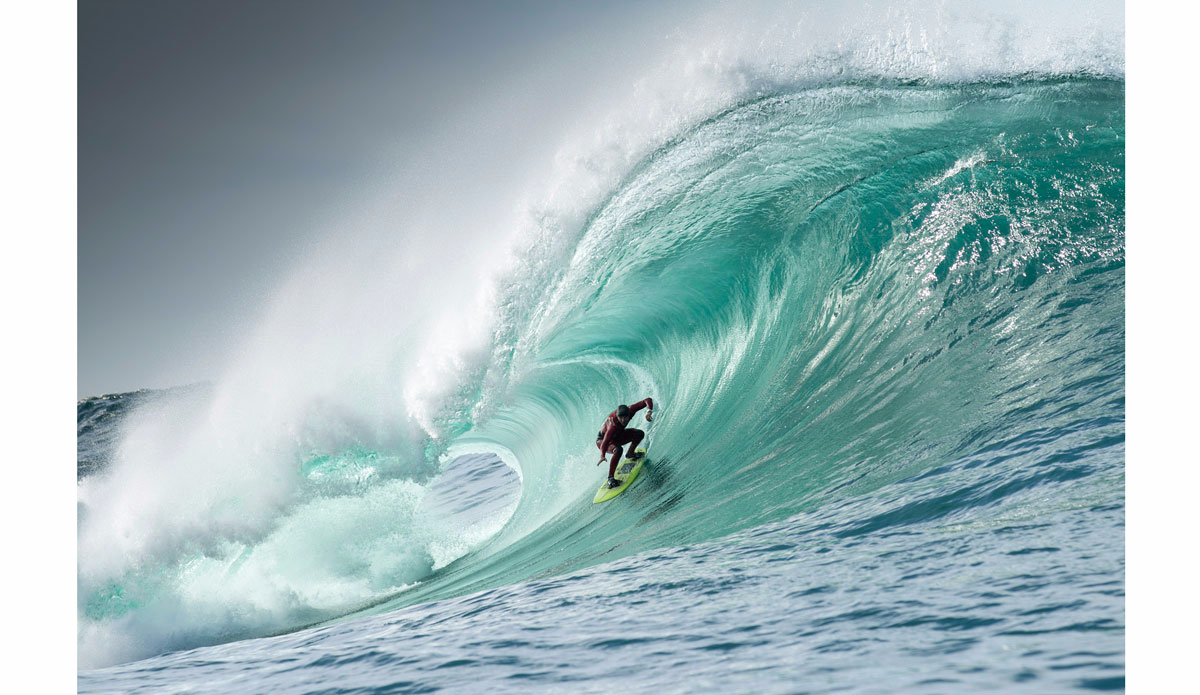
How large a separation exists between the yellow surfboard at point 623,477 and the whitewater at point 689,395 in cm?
10

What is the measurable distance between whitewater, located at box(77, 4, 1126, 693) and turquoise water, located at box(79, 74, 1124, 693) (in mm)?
27

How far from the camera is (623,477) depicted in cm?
593

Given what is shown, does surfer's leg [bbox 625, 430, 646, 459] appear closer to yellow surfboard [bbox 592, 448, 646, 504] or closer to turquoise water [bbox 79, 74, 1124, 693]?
yellow surfboard [bbox 592, 448, 646, 504]

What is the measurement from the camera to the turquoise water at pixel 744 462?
2568mm

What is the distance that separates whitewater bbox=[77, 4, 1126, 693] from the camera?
316 centimetres

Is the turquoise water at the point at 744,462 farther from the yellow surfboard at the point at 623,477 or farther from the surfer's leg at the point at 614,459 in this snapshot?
the surfer's leg at the point at 614,459

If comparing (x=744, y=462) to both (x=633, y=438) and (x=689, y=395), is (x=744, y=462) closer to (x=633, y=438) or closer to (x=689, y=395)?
(x=633, y=438)

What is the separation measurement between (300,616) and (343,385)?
2.11 m

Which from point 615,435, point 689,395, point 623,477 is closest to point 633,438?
point 615,435

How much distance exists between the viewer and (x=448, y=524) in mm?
9047

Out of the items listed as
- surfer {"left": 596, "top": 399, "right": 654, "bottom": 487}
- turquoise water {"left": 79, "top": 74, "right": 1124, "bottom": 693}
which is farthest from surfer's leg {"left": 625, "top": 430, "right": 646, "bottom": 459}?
turquoise water {"left": 79, "top": 74, "right": 1124, "bottom": 693}

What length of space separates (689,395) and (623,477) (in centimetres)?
124
